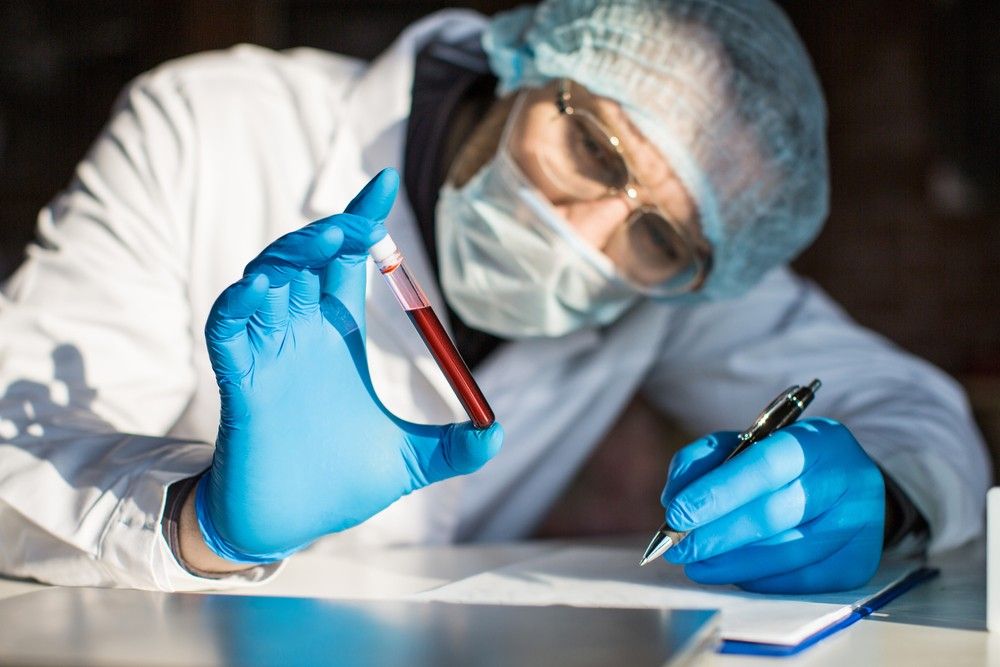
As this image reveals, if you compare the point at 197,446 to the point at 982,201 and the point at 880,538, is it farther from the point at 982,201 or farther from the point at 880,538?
the point at 982,201

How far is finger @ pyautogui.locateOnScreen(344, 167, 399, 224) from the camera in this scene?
35.2 inches

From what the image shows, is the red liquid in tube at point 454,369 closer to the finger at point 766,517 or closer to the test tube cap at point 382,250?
the test tube cap at point 382,250

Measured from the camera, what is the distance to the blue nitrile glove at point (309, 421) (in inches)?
33.7

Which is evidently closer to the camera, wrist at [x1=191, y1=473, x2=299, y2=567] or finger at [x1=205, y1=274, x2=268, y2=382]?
finger at [x1=205, y1=274, x2=268, y2=382]

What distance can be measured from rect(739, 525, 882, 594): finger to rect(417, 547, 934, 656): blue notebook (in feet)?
0.04

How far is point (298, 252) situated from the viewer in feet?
2.75

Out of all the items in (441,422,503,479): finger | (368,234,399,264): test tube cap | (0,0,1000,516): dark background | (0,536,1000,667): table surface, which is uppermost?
(368,234,399,264): test tube cap

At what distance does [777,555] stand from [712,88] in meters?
0.61

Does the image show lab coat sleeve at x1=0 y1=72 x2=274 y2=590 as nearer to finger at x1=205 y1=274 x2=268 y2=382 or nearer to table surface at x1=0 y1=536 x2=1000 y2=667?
table surface at x1=0 y1=536 x2=1000 y2=667

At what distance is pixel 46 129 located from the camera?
145 inches

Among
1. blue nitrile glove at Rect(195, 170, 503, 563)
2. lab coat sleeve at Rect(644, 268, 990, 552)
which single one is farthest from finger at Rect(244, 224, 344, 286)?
lab coat sleeve at Rect(644, 268, 990, 552)

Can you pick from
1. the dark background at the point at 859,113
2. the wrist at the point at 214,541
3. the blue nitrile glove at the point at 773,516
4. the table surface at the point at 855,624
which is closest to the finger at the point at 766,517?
the blue nitrile glove at the point at 773,516

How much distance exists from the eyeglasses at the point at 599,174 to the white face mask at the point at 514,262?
0.03m

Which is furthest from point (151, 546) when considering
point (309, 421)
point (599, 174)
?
point (599, 174)
